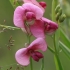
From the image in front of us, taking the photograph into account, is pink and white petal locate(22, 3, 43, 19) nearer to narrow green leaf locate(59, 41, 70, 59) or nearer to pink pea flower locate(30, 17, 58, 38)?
pink pea flower locate(30, 17, 58, 38)

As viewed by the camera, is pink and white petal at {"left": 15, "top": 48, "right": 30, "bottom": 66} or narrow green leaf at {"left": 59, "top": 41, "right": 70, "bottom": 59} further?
narrow green leaf at {"left": 59, "top": 41, "right": 70, "bottom": 59}

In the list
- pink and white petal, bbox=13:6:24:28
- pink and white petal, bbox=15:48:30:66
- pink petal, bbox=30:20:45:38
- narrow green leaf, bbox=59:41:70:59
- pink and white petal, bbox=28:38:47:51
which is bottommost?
narrow green leaf, bbox=59:41:70:59

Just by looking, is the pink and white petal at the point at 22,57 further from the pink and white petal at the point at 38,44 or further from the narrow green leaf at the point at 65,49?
the narrow green leaf at the point at 65,49

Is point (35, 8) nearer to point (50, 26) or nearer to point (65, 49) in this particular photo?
point (50, 26)

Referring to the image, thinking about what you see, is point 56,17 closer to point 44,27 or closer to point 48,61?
point 44,27

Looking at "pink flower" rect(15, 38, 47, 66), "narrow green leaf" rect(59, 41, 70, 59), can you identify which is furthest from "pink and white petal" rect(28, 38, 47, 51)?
"narrow green leaf" rect(59, 41, 70, 59)

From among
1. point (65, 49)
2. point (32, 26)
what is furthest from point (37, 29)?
point (65, 49)

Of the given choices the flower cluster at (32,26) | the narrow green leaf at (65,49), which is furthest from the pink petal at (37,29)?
the narrow green leaf at (65,49)
